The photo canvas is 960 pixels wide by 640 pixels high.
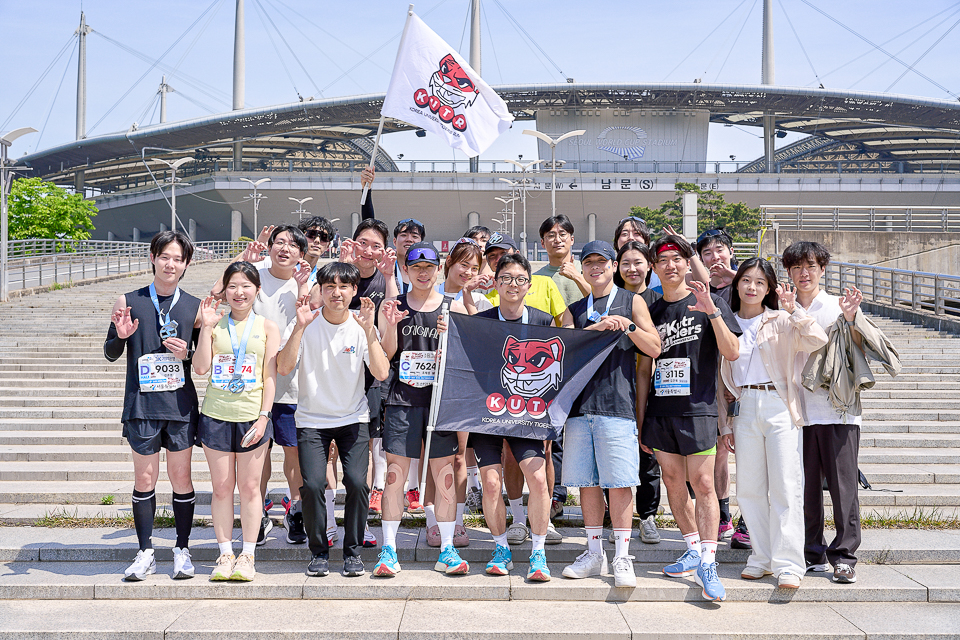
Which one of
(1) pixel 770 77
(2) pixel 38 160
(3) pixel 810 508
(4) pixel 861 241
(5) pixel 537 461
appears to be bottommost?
(3) pixel 810 508

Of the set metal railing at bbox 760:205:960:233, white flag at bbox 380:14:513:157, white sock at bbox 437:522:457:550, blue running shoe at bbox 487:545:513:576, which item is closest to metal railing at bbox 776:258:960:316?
metal railing at bbox 760:205:960:233

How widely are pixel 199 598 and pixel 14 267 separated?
2381cm

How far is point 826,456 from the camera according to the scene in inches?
199

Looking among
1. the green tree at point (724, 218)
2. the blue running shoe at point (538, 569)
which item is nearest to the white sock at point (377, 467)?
the blue running shoe at point (538, 569)

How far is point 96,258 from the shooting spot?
27766mm

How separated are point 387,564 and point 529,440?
46.6 inches

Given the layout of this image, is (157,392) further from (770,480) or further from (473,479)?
(770,480)

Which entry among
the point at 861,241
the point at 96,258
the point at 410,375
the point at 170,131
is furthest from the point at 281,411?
the point at 170,131

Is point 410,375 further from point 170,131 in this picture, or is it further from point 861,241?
point 170,131

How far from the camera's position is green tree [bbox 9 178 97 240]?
1703 inches

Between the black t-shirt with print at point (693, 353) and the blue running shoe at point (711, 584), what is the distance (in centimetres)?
93

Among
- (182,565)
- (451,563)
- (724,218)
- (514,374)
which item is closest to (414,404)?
(514,374)

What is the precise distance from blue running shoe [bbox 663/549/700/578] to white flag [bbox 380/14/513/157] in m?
4.00

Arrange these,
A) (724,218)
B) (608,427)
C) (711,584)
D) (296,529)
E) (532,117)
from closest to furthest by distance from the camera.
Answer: (711,584) < (608,427) < (296,529) < (724,218) < (532,117)
